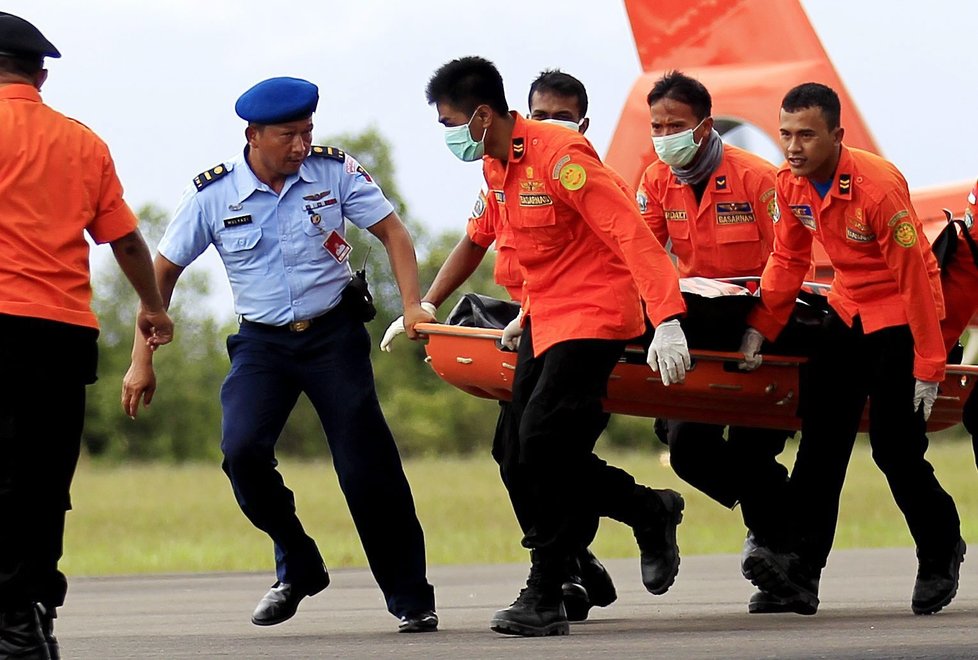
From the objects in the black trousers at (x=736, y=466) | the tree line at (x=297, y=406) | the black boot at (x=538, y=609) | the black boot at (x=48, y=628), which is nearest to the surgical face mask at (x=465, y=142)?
the black boot at (x=538, y=609)

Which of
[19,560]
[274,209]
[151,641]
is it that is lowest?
[151,641]

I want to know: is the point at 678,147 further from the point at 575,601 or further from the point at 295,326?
the point at 575,601

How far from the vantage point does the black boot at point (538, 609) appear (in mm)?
6457

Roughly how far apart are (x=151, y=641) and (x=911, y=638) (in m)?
2.45

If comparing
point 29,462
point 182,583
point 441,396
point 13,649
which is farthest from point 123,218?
point 441,396

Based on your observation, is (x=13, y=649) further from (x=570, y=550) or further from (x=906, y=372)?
(x=906, y=372)

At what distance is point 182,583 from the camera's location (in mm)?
10992

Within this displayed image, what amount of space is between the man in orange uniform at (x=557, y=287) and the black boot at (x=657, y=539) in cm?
63

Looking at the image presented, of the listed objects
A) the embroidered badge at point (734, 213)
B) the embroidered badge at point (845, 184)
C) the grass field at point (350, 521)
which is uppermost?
the embroidered badge at point (845, 184)

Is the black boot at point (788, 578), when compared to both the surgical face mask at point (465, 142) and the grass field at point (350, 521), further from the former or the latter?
the grass field at point (350, 521)

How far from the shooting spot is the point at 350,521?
2114 cm

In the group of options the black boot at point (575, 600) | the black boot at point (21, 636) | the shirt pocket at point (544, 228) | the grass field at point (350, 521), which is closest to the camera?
the black boot at point (21, 636)

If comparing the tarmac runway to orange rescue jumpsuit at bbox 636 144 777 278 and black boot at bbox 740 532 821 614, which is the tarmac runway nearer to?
black boot at bbox 740 532 821 614

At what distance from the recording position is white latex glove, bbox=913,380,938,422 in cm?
689
